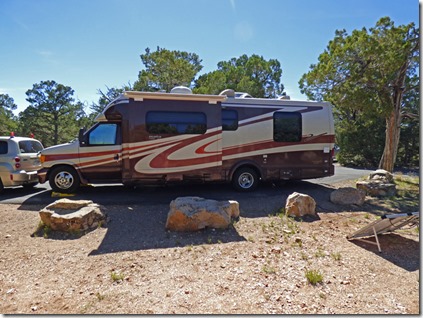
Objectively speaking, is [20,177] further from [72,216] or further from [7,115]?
[7,115]

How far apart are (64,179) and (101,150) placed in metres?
1.31

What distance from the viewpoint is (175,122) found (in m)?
6.60

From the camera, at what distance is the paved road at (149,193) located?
20.7ft

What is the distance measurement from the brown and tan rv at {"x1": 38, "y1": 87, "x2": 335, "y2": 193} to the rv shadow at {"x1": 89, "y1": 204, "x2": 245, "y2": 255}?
1.79 m

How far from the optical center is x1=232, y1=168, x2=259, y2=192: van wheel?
287 inches

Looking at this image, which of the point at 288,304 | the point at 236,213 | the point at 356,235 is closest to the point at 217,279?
the point at 288,304

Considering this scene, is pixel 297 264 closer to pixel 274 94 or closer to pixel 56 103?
pixel 274 94

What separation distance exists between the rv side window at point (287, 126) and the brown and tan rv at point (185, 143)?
0.03 meters

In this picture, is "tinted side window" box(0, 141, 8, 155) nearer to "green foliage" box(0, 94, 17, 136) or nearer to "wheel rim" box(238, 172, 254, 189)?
"wheel rim" box(238, 172, 254, 189)

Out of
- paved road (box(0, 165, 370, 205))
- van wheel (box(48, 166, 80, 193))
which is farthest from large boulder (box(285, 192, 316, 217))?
van wheel (box(48, 166, 80, 193))

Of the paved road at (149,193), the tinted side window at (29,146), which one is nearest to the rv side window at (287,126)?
the paved road at (149,193)

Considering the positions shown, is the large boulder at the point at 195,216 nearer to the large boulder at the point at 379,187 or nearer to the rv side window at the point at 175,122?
the rv side window at the point at 175,122

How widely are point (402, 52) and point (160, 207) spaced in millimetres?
9459

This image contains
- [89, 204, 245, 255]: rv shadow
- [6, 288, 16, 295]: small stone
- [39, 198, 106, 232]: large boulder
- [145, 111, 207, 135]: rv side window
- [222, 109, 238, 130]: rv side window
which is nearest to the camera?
[6, 288, 16, 295]: small stone
